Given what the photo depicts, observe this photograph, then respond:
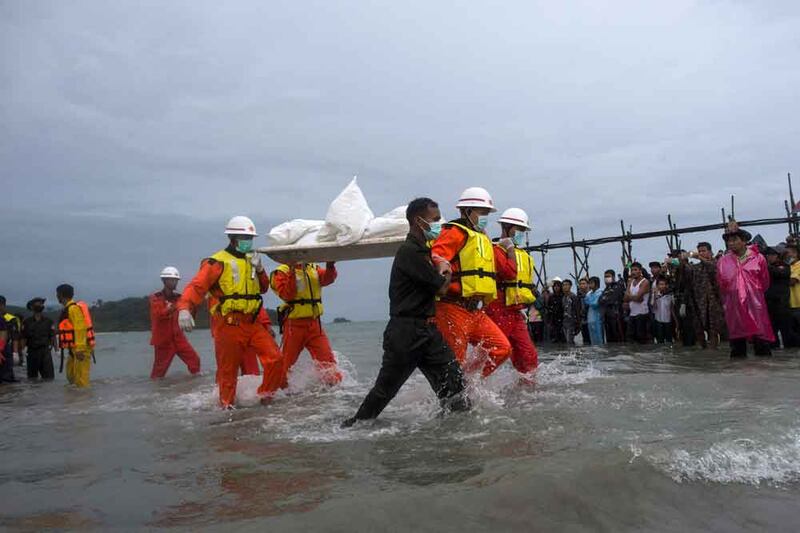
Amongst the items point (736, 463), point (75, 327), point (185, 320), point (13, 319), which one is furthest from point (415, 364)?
point (13, 319)

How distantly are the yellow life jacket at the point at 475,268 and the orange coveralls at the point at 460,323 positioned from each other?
5 cm

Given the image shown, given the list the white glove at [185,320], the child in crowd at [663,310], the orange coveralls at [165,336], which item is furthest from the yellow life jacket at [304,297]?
the child in crowd at [663,310]

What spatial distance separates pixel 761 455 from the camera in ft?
11.9

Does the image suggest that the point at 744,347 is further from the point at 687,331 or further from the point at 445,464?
the point at 445,464

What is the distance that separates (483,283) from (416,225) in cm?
93

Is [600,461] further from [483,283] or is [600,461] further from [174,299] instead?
[174,299]

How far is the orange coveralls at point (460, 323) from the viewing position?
18.7ft

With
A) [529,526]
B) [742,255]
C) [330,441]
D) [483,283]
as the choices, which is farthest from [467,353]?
[742,255]

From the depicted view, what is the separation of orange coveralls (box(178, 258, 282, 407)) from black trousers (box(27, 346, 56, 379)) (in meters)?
9.23

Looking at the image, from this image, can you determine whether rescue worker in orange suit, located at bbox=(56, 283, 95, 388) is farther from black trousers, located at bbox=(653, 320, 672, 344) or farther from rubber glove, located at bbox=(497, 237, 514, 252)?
black trousers, located at bbox=(653, 320, 672, 344)

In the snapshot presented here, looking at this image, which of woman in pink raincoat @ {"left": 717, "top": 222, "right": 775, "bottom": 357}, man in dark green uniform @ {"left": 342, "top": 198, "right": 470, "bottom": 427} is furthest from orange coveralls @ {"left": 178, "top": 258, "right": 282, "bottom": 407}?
woman in pink raincoat @ {"left": 717, "top": 222, "right": 775, "bottom": 357}

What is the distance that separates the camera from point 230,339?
670 centimetres

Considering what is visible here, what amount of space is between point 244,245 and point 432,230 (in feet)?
8.50

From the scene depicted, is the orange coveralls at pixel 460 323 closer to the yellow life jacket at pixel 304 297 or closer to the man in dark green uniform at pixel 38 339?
the yellow life jacket at pixel 304 297
